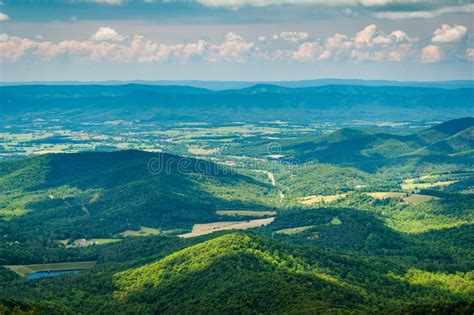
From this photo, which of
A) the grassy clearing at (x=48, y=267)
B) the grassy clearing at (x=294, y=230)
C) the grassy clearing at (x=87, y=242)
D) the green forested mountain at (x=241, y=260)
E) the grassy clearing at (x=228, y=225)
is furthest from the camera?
the grassy clearing at (x=228, y=225)

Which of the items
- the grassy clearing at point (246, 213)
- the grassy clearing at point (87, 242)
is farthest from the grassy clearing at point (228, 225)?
the grassy clearing at point (87, 242)

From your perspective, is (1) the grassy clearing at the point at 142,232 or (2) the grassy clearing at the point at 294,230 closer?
(2) the grassy clearing at the point at 294,230

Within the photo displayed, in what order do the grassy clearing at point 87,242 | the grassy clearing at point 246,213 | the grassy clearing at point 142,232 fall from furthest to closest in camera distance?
the grassy clearing at point 246,213 → the grassy clearing at point 142,232 → the grassy clearing at point 87,242

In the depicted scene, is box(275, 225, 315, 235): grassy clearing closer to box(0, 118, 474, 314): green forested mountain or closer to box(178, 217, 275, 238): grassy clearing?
box(0, 118, 474, 314): green forested mountain

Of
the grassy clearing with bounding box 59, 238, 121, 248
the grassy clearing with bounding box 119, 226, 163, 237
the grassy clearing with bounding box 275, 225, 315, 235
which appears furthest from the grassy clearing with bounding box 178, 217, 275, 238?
the grassy clearing with bounding box 59, 238, 121, 248

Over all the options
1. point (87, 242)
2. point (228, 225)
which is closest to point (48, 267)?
point (87, 242)

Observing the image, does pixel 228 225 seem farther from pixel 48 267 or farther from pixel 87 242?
pixel 48 267

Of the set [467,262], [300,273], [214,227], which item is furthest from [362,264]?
[214,227]

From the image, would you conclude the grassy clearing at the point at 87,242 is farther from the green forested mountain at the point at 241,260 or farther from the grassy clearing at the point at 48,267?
the grassy clearing at the point at 48,267
